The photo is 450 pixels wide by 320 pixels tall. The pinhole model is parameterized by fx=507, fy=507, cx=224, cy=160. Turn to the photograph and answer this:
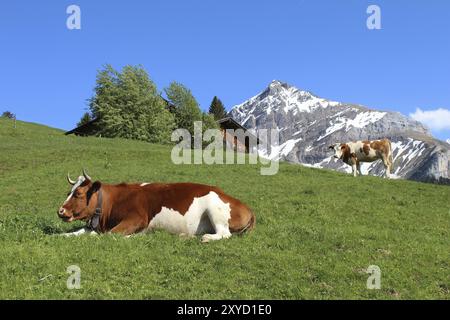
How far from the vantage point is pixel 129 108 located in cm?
7431

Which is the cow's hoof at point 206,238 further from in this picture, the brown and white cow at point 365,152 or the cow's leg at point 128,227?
the brown and white cow at point 365,152

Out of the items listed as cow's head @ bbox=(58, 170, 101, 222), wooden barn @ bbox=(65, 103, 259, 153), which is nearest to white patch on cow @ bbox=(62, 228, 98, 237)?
cow's head @ bbox=(58, 170, 101, 222)

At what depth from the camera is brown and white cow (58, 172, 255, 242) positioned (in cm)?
1156

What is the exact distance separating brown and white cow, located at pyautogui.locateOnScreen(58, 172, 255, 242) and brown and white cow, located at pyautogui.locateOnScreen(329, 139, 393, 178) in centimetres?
2097

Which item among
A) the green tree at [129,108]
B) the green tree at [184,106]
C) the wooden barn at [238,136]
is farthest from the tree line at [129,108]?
the wooden barn at [238,136]

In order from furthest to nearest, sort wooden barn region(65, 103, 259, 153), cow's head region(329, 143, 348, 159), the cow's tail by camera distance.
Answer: wooden barn region(65, 103, 259, 153) → cow's head region(329, 143, 348, 159) → the cow's tail

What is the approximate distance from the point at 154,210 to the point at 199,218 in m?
1.08

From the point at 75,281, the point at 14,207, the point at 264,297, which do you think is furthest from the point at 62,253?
the point at 14,207

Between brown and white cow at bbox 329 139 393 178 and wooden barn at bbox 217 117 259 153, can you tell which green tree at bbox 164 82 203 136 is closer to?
wooden barn at bbox 217 117 259 153

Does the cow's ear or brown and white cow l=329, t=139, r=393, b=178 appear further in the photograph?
brown and white cow l=329, t=139, r=393, b=178

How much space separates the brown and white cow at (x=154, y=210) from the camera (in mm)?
11562

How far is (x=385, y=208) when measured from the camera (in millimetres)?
18766
